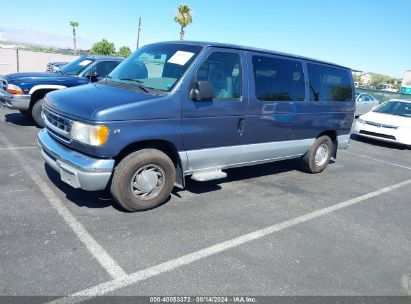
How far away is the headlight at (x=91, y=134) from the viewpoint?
147 inches

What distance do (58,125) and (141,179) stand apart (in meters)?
1.20

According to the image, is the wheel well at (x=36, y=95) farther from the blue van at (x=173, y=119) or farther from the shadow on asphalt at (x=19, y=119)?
the blue van at (x=173, y=119)

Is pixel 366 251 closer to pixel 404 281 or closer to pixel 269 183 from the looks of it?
pixel 404 281

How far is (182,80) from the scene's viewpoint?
4328mm

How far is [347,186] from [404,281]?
312 cm

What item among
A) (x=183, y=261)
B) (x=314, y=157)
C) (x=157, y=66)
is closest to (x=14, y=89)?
(x=157, y=66)

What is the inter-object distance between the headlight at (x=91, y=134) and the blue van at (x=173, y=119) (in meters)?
0.01

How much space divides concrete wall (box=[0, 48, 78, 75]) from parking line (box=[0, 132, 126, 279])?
849 inches

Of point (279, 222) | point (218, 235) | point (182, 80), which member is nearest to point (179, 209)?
point (218, 235)

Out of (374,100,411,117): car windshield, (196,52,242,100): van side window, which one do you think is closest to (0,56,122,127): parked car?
(196,52,242,100): van side window

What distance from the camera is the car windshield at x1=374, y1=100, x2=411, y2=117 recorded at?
11375 millimetres

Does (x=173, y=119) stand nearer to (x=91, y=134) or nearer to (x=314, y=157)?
Result: (x=91, y=134)

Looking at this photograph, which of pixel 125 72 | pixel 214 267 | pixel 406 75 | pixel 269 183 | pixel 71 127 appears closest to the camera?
pixel 214 267

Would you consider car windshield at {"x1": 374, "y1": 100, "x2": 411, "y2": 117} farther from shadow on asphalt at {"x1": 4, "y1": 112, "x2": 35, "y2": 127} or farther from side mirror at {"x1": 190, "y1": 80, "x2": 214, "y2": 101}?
shadow on asphalt at {"x1": 4, "y1": 112, "x2": 35, "y2": 127}
